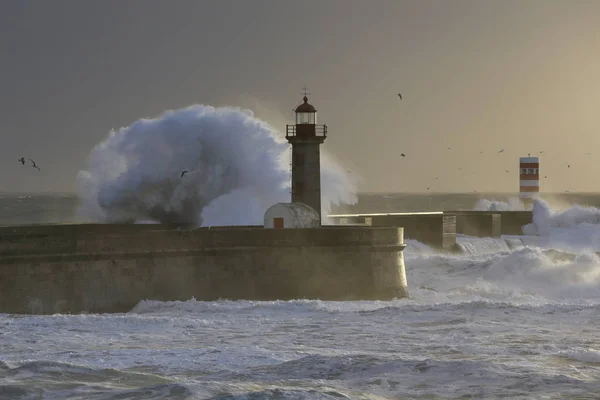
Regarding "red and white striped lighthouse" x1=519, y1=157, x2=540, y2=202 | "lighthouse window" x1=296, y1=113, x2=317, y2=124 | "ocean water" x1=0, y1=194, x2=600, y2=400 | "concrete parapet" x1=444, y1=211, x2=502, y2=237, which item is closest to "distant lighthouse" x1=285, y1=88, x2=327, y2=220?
"lighthouse window" x1=296, y1=113, x2=317, y2=124

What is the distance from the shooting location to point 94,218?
2616 cm

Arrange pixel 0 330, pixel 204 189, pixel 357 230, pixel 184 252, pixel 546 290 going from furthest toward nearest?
pixel 204 189 → pixel 546 290 → pixel 357 230 → pixel 184 252 → pixel 0 330

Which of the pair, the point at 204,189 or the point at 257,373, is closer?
the point at 257,373

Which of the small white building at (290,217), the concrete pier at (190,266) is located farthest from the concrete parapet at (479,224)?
the concrete pier at (190,266)

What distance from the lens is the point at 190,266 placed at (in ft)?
50.9

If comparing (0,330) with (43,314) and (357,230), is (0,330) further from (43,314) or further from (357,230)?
(357,230)

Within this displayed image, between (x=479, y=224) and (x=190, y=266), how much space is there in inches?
617

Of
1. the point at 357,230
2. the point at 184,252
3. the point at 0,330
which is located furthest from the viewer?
the point at 357,230

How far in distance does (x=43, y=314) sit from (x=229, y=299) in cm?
284

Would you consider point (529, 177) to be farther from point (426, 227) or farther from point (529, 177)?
point (426, 227)

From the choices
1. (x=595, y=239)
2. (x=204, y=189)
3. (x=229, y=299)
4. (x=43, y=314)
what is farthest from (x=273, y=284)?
(x=595, y=239)

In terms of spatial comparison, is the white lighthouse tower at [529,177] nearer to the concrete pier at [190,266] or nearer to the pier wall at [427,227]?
the pier wall at [427,227]

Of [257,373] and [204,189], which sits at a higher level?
[204,189]

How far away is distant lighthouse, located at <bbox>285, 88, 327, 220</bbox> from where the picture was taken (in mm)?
18672
